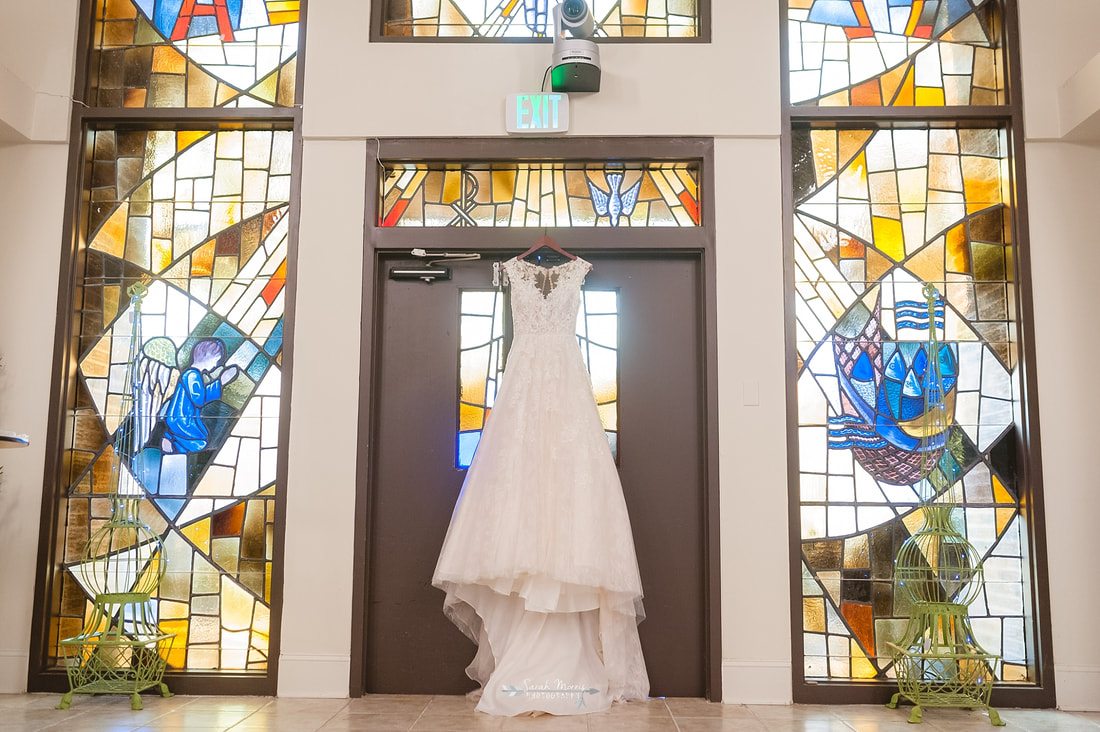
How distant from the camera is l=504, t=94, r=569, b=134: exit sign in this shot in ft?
12.1

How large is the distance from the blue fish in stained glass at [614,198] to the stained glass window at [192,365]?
1338mm

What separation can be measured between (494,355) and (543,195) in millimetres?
723

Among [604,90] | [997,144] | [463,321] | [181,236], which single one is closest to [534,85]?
[604,90]

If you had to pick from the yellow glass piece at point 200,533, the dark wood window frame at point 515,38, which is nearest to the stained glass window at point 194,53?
the dark wood window frame at point 515,38

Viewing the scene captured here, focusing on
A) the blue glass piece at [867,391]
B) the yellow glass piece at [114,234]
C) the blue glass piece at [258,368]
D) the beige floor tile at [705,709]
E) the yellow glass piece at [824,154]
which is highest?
the yellow glass piece at [824,154]

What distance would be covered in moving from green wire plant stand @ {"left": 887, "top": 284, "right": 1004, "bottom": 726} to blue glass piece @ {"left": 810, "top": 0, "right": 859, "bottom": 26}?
123 cm

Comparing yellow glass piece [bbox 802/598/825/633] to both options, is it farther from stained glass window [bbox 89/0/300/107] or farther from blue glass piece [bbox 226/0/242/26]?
blue glass piece [bbox 226/0/242/26]

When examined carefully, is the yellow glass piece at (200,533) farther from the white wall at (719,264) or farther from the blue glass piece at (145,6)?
the blue glass piece at (145,6)

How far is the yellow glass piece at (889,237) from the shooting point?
3756 millimetres

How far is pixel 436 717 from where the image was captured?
3.16m

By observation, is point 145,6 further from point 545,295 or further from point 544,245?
point 545,295

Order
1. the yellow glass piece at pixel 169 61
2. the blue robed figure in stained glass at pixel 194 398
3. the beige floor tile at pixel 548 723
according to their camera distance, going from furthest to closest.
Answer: the yellow glass piece at pixel 169 61 → the blue robed figure in stained glass at pixel 194 398 → the beige floor tile at pixel 548 723

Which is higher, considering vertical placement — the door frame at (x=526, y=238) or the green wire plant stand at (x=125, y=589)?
the door frame at (x=526, y=238)

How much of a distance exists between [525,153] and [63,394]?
2152 mm
